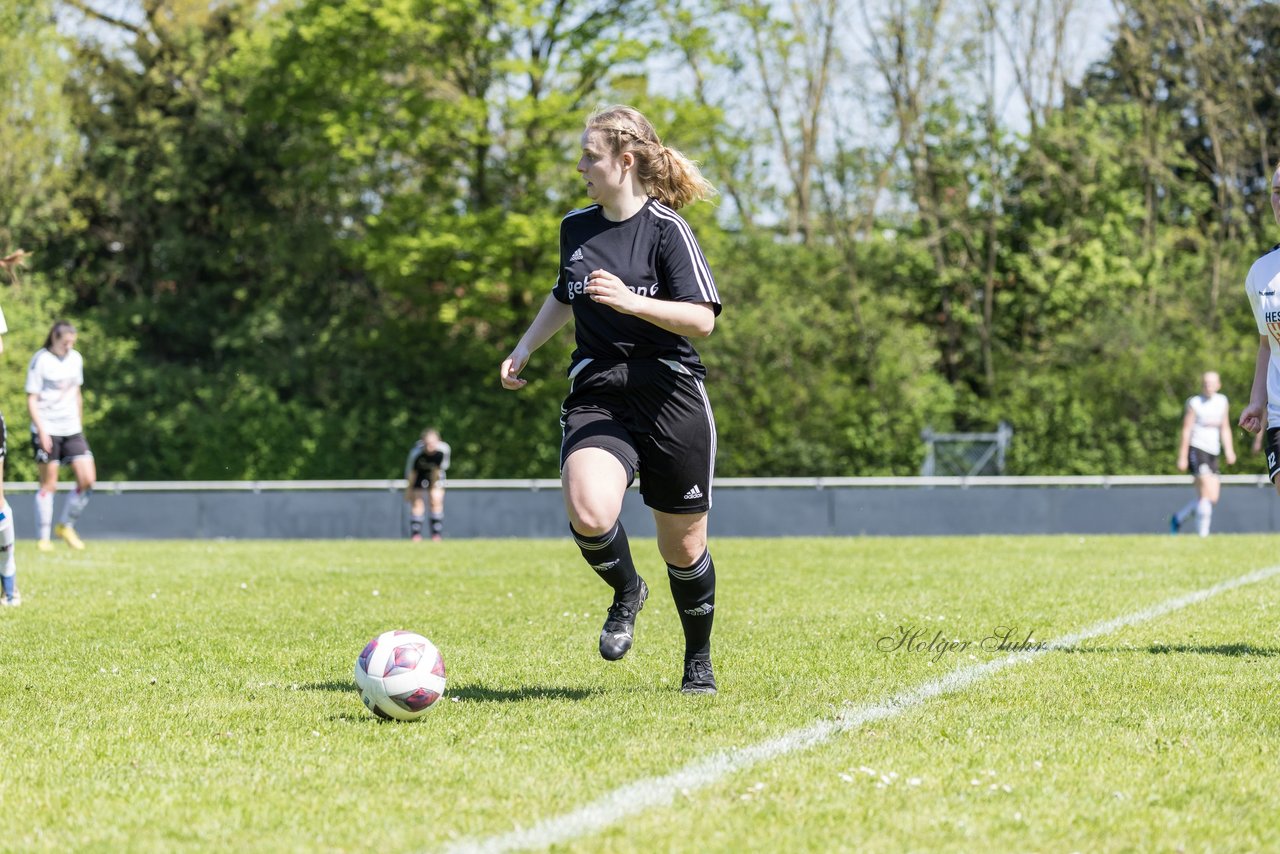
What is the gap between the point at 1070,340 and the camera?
2966cm

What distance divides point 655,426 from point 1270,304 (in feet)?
10.2

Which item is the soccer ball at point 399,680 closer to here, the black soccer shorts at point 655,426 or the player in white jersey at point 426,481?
the black soccer shorts at point 655,426

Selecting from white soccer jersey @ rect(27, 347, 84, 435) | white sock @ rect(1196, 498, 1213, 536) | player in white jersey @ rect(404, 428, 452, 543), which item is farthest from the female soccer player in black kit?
player in white jersey @ rect(404, 428, 452, 543)

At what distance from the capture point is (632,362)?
553cm

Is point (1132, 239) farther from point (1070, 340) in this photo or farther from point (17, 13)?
point (17, 13)

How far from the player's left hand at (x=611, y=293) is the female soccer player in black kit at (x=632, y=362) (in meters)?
0.23

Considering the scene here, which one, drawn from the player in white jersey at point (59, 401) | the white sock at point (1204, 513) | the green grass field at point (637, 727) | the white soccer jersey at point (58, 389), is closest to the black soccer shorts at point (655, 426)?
the green grass field at point (637, 727)

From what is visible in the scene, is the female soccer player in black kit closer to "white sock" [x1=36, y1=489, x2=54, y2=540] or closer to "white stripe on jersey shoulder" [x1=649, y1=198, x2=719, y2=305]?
"white stripe on jersey shoulder" [x1=649, y1=198, x2=719, y2=305]

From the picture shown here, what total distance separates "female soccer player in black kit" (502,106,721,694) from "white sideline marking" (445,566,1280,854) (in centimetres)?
81

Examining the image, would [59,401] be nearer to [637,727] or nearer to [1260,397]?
[637,727]

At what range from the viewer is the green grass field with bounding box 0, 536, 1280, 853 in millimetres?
3594

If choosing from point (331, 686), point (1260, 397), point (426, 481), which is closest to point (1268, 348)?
point (1260, 397)

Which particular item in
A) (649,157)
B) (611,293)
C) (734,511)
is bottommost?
(734,511)

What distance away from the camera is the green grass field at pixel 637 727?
359 centimetres
